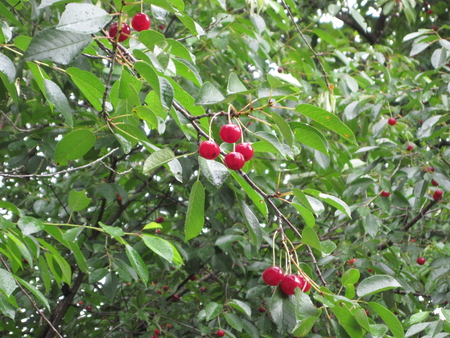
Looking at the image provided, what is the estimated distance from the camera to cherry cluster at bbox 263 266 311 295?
3.78 feet

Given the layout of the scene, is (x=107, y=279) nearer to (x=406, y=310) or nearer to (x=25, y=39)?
(x=25, y=39)

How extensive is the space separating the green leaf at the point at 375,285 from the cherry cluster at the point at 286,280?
0.45 ft

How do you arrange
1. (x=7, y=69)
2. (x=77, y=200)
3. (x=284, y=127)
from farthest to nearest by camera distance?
(x=77, y=200) < (x=7, y=69) < (x=284, y=127)

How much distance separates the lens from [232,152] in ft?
3.58

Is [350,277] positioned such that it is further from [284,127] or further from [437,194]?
[437,194]

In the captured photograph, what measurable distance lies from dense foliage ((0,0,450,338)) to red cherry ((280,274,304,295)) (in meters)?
0.03

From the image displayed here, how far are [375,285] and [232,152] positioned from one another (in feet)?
1.68

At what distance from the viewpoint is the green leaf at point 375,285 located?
117 cm

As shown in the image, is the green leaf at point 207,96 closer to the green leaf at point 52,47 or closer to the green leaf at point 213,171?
the green leaf at point 213,171

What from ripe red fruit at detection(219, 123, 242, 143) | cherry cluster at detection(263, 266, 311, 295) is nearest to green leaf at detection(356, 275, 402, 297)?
cherry cluster at detection(263, 266, 311, 295)

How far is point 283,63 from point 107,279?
1.95 m

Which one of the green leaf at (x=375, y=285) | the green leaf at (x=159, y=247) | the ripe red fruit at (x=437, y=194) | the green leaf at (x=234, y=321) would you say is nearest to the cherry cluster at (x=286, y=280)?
the green leaf at (x=375, y=285)

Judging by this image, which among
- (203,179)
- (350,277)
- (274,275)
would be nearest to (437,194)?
(203,179)

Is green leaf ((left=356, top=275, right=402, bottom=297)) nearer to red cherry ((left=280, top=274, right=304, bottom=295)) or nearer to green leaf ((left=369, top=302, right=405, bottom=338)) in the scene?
green leaf ((left=369, top=302, right=405, bottom=338))
